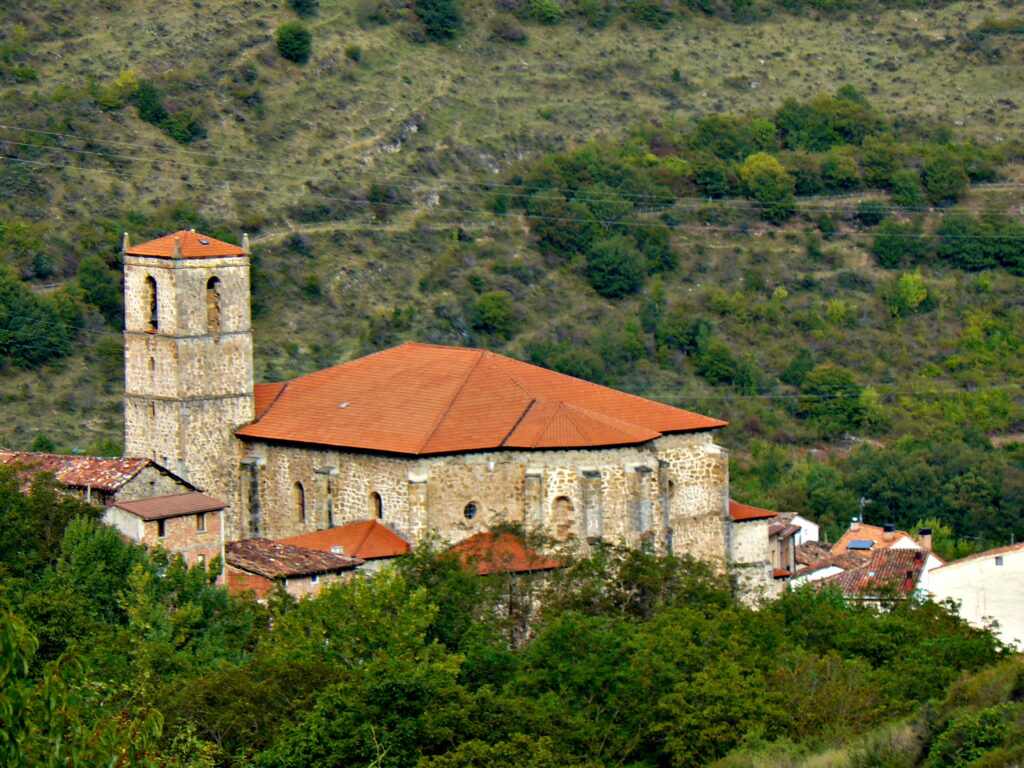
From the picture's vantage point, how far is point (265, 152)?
89.4m

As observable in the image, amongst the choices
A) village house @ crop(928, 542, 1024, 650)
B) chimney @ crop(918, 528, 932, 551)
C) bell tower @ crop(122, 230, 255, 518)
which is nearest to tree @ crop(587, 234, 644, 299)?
chimney @ crop(918, 528, 932, 551)

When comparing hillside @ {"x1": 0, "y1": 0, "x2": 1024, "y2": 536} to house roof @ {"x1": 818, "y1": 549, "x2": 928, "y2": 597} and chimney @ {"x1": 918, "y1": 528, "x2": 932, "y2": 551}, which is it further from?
house roof @ {"x1": 818, "y1": 549, "x2": 928, "y2": 597}

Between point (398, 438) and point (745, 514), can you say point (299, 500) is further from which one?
point (745, 514)

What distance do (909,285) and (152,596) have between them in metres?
60.1

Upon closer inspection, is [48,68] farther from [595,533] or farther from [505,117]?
[595,533]

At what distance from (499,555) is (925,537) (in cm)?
2509

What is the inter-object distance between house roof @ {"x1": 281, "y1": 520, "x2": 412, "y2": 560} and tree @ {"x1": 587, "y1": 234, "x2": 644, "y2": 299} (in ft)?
141

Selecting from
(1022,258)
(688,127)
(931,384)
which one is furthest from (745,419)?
(688,127)

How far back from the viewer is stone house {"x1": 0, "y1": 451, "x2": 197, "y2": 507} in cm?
4331

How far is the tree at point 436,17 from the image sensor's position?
342 feet

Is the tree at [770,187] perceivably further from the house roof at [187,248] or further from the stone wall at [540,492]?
the house roof at [187,248]

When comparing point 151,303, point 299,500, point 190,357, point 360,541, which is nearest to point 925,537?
point 299,500

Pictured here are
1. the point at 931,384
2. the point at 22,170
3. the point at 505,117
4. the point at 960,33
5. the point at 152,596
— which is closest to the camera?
the point at 152,596

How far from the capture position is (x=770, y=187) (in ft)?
323
